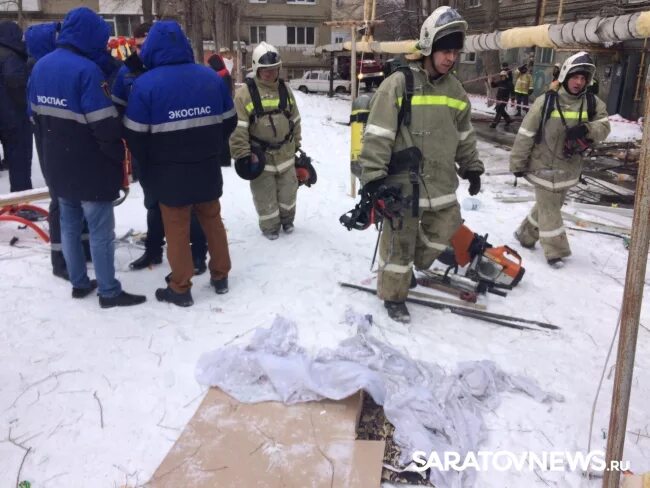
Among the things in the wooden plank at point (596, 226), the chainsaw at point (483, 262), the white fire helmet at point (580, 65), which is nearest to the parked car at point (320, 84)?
the wooden plank at point (596, 226)

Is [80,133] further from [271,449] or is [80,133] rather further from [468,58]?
[468,58]

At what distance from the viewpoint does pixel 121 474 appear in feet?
8.18

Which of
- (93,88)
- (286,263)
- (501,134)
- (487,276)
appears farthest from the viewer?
(501,134)

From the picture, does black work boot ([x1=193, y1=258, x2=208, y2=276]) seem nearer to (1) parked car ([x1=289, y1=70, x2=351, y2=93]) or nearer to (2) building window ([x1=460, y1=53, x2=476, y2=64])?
(1) parked car ([x1=289, y1=70, x2=351, y2=93])

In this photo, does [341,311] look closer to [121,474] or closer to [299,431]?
[299,431]

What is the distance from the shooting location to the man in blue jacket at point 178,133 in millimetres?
3570

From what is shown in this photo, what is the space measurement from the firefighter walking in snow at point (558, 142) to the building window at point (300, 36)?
124 ft

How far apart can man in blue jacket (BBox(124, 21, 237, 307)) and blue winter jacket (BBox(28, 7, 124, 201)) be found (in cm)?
18

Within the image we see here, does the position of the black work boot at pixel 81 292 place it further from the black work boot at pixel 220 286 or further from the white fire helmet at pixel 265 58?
the white fire helmet at pixel 265 58

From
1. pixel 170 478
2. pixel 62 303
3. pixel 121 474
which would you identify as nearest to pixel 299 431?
pixel 170 478

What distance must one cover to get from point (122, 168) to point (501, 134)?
43.5 ft

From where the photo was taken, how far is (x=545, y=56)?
22688mm

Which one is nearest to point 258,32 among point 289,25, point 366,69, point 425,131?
point 289,25

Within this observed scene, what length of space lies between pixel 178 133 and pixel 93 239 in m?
1.02
